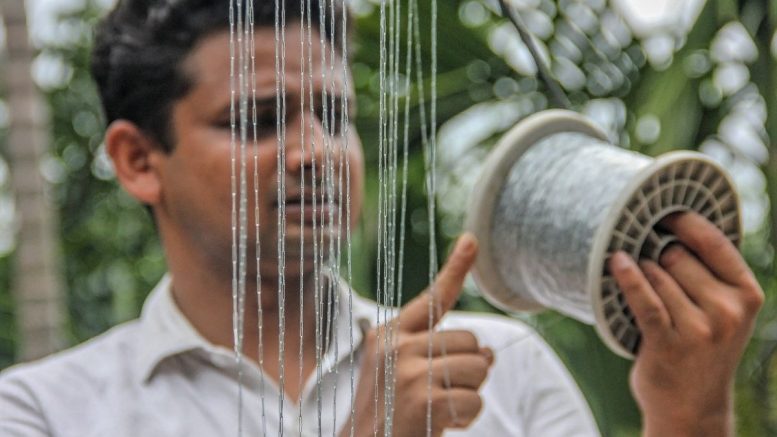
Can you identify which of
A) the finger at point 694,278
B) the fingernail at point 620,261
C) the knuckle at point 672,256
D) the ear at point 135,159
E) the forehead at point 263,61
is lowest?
the finger at point 694,278

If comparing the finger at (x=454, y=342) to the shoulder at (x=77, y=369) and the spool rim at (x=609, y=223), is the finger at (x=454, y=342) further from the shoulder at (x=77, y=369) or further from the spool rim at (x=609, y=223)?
the shoulder at (x=77, y=369)

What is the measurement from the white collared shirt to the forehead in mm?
146

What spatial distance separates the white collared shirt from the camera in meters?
0.80

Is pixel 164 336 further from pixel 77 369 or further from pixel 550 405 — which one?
pixel 550 405

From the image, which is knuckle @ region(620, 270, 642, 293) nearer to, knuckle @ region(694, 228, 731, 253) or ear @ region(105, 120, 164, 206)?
knuckle @ region(694, 228, 731, 253)

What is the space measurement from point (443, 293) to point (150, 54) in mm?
300

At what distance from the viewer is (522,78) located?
5.59 feet

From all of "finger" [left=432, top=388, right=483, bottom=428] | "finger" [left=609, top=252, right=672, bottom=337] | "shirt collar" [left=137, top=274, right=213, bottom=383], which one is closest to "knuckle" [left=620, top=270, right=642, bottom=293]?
"finger" [left=609, top=252, right=672, bottom=337]

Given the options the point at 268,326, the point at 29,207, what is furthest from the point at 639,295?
the point at 29,207

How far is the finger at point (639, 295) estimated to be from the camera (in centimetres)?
65

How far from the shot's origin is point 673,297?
2.19ft

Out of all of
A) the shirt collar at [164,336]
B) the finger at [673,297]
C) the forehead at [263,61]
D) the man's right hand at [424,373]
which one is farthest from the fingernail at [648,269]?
the shirt collar at [164,336]

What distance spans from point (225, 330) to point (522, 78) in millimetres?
947

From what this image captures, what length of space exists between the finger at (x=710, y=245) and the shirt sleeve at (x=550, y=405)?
0.20 metres
